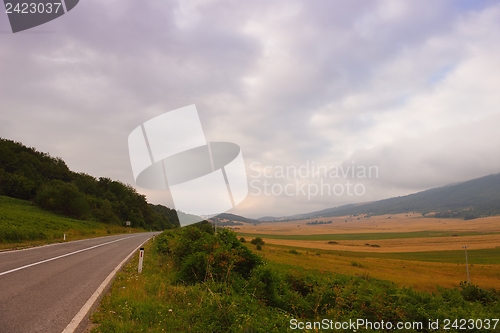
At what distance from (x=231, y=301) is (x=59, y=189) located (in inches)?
2382

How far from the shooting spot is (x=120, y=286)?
888cm

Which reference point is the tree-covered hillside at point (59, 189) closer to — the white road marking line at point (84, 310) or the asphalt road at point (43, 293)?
the asphalt road at point (43, 293)

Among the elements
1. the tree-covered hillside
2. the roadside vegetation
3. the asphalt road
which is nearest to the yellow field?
the roadside vegetation

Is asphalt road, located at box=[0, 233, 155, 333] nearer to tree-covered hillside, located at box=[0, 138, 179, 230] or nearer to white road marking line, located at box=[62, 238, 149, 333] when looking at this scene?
white road marking line, located at box=[62, 238, 149, 333]

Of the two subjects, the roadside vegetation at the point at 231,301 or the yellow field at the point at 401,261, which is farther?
the yellow field at the point at 401,261

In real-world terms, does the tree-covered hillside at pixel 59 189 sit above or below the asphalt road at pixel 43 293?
above

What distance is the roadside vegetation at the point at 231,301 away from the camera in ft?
19.0

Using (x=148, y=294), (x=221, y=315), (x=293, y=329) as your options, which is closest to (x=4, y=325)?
(x=148, y=294)

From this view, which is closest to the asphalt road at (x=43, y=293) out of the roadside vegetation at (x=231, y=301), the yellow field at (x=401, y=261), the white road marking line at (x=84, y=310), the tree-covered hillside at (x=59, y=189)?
the white road marking line at (x=84, y=310)

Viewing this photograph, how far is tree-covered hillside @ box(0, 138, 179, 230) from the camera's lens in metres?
55.7

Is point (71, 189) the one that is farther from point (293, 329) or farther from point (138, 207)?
point (293, 329)

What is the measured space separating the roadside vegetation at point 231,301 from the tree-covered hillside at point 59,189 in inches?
2032

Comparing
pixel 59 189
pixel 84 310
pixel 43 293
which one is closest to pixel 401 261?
pixel 59 189

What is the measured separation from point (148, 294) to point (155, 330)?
9.49 feet
